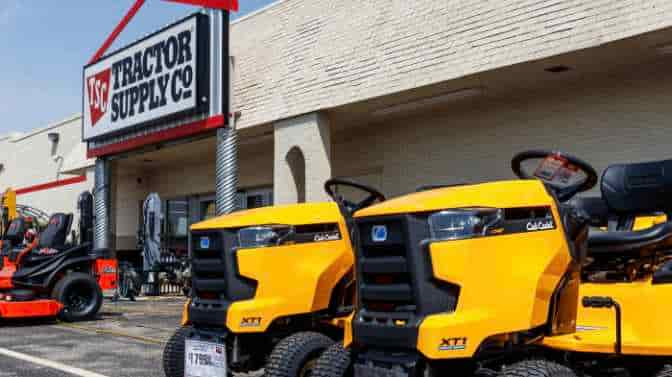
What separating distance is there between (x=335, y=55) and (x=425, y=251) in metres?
10.8

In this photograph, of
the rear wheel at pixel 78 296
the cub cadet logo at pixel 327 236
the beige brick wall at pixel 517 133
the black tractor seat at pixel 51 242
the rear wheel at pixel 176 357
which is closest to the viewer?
the cub cadet logo at pixel 327 236

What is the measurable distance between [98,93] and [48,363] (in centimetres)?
1360

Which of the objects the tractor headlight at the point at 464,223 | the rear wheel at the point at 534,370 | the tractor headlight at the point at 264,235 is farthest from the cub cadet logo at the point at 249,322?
the rear wheel at the point at 534,370

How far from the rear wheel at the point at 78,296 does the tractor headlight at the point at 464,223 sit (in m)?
9.88

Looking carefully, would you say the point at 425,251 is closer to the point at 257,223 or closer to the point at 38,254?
the point at 257,223

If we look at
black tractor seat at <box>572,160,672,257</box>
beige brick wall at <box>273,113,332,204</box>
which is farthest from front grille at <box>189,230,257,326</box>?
beige brick wall at <box>273,113,332,204</box>

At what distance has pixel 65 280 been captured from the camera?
42.2ft

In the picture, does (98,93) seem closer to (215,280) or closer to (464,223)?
(215,280)

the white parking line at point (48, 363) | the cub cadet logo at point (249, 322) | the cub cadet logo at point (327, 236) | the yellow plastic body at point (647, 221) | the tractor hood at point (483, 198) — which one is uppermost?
the tractor hood at point (483, 198)

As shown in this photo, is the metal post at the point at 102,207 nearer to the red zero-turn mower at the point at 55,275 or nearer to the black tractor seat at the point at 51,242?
the red zero-turn mower at the point at 55,275

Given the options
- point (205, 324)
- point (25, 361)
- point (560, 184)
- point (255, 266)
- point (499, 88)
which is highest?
point (499, 88)

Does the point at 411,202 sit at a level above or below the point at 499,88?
below

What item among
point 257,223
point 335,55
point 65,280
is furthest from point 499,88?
point 257,223

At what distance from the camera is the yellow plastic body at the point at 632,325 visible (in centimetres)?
434
